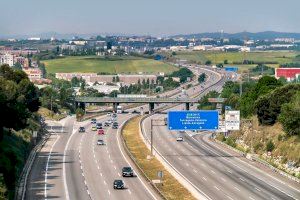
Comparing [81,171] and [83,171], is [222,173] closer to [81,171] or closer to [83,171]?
[83,171]

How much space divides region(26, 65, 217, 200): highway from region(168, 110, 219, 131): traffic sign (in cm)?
729

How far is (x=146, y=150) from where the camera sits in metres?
109

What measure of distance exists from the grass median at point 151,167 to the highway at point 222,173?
1497mm

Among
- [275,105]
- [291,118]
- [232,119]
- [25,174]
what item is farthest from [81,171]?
[275,105]

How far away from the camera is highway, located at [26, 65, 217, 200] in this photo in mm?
66875

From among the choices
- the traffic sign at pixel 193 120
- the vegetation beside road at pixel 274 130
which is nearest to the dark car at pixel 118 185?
the vegetation beside road at pixel 274 130

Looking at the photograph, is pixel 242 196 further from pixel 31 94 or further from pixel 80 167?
pixel 31 94

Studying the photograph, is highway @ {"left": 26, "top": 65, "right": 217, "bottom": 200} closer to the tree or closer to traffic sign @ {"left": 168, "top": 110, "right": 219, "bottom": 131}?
traffic sign @ {"left": 168, "top": 110, "right": 219, "bottom": 131}

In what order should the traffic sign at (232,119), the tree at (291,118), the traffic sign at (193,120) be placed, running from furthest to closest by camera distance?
the traffic sign at (232,119) < the tree at (291,118) < the traffic sign at (193,120)

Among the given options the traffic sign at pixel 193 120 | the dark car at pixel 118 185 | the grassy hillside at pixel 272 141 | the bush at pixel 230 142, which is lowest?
the bush at pixel 230 142

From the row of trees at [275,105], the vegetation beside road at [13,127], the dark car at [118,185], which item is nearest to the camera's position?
the vegetation beside road at [13,127]

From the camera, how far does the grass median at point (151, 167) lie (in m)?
68.4

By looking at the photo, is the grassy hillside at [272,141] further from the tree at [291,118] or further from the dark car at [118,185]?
the dark car at [118,185]

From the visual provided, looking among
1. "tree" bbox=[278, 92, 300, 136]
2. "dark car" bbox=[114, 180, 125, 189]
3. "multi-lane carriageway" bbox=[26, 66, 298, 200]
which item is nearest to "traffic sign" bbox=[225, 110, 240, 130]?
"multi-lane carriageway" bbox=[26, 66, 298, 200]
